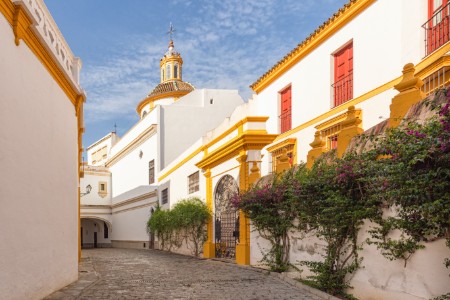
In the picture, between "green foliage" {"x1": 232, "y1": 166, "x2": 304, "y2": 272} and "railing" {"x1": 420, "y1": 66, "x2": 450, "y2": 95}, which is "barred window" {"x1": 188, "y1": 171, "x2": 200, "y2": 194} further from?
"railing" {"x1": 420, "y1": 66, "x2": 450, "y2": 95}

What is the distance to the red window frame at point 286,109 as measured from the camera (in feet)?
54.2

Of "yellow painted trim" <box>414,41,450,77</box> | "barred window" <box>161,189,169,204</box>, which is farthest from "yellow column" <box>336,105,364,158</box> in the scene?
"barred window" <box>161,189,169,204</box>

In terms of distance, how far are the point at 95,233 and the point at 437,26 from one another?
1168 inches

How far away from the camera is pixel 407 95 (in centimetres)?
621

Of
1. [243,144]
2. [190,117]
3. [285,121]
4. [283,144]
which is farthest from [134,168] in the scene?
[243,144]

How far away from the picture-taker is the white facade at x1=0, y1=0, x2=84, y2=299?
18.8 ft

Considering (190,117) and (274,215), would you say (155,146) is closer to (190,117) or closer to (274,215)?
(190,117)

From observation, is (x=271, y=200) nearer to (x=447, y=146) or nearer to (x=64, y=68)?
(x=64, y=68)

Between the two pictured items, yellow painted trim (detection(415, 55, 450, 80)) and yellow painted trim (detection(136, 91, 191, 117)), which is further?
yellow painted trim (detection(136, 91, 191, 117))

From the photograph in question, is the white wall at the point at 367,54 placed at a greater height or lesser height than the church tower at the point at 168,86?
lesser

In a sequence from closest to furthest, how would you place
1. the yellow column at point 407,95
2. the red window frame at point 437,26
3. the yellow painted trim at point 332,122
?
the yellow column at point 407,95, the red window frame at point 437,26, the yellow painted trim at point 332,122

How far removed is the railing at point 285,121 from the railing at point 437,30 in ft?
21.2

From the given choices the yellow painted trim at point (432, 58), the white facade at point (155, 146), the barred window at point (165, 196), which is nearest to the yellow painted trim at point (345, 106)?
the yellow painted trim at point (432, 58)

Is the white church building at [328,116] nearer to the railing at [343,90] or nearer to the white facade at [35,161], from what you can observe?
the railing at [343,90]
